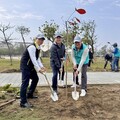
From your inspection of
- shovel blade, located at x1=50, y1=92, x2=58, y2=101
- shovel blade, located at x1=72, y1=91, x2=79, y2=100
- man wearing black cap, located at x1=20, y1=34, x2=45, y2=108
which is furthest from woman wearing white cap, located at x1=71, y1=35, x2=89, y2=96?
man wearing black cap, located at x1=20, y1=34, x2=45, y2=108

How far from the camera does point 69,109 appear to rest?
5871 mm

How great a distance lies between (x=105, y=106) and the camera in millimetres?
6172

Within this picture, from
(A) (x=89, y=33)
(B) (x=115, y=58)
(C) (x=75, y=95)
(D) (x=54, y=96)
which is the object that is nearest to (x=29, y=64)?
(D) (x=54, y=96)

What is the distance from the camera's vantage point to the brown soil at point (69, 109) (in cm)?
544

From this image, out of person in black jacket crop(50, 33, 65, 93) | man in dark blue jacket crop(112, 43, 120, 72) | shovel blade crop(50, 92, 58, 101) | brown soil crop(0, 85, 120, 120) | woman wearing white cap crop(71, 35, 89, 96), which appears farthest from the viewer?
man in dark blue jacket crop(112, 43, 120, 72)

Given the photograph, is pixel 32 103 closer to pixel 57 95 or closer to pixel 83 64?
pixel 57 95

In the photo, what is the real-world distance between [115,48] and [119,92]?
853cm

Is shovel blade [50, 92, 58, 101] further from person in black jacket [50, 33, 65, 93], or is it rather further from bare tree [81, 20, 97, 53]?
bare tree [81, 20, 97, 53]

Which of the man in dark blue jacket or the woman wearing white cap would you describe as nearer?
the woman wearing white cap

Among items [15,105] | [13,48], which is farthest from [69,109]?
[13,48]

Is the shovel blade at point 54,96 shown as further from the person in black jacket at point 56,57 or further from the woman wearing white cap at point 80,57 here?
the woman wearing white cap at point 80,57

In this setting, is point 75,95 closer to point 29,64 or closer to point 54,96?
point 54,96

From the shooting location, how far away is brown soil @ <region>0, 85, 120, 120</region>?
17.8 ft

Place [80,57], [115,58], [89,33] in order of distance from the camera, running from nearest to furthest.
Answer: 1. [80,57]
2. [115,58]
3. [89,33]
